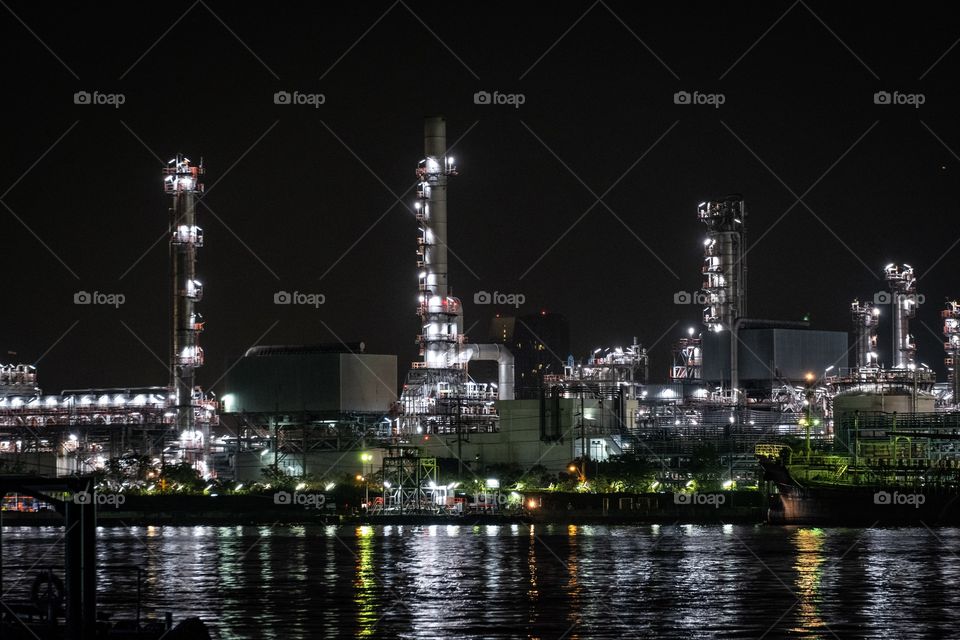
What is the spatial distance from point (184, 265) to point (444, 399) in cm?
2398

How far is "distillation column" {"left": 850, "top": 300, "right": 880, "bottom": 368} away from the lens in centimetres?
14812

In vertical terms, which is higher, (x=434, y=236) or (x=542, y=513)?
(x=434, y=236)

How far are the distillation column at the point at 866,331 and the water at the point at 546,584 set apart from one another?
6563 centimetres

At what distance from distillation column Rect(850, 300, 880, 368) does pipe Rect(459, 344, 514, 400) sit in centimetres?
3238

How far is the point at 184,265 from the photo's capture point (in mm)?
126250

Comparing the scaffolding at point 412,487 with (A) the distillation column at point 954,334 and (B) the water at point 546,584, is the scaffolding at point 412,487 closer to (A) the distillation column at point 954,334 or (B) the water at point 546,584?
(B) the water at point 546,584

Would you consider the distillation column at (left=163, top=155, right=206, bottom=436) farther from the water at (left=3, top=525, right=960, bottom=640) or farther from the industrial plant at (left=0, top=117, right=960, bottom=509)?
the water at (left=3, top=525, right=960, bottom=640)

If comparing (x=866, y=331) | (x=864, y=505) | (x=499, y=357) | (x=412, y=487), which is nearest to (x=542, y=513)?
(x=412, y=487)

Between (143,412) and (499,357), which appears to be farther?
(499,357)

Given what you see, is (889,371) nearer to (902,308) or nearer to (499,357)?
(902,308)

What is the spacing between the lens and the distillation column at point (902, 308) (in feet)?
462

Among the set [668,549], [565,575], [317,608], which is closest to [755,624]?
[317,608]

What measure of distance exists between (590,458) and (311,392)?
26.4 m

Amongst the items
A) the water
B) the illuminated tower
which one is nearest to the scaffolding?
the water
